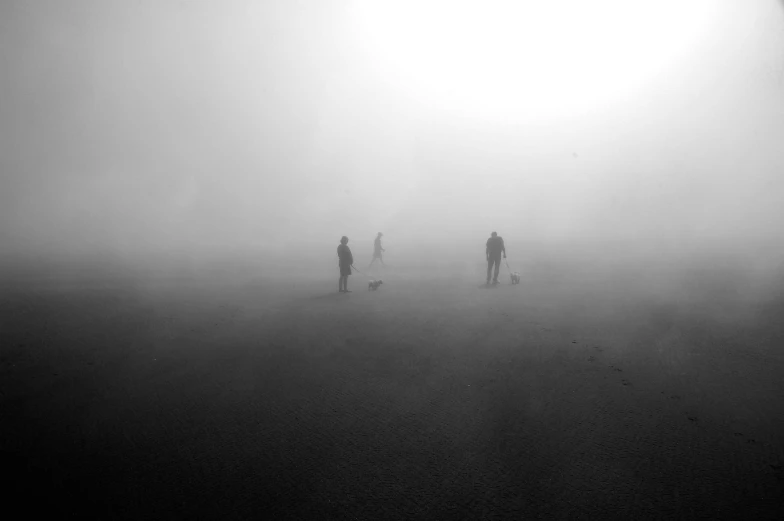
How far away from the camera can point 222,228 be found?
60.2m

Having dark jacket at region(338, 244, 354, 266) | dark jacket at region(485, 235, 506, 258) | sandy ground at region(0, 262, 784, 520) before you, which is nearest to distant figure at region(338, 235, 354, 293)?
dark jacket at region(338, 244, 354, 266)

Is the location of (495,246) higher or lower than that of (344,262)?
higher

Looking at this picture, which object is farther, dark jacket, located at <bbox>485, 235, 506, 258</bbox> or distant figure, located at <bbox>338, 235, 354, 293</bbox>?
dark jacket, located at <bbox>485, 235, 506, 258</bbox>

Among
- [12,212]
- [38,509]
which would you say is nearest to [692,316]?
[38,509]

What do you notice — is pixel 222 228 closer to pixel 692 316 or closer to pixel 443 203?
pixel 443 203

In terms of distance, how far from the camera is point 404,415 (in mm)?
5000

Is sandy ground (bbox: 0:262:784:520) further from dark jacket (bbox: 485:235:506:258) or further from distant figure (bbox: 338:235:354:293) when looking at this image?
dark jacket (bbox: 485:235:506:258)

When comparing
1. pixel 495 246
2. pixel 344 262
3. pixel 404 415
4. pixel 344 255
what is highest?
pixel 495 246

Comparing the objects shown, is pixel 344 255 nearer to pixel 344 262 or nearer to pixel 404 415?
pixel 344 262

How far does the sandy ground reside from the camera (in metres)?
3.52

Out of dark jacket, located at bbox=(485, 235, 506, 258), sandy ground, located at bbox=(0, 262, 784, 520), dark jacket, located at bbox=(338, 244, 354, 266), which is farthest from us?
dark jacket, located at bbox=(485, 235, 506, 258)

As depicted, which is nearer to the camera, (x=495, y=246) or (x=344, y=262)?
(x=344, y=262)

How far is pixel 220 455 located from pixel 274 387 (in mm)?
1723

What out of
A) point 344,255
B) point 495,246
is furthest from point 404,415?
point 495,246
